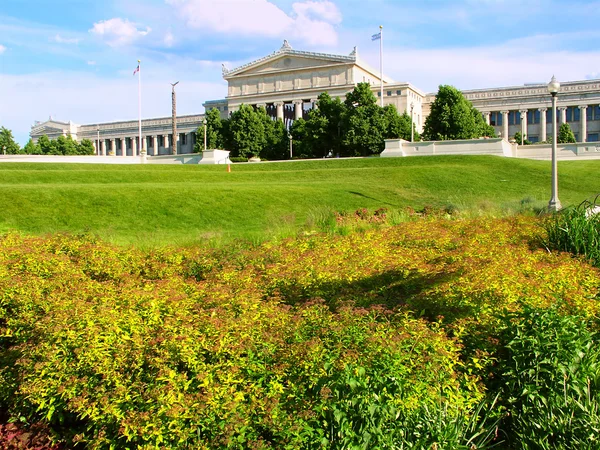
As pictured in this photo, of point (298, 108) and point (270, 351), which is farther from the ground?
point (298, 108)

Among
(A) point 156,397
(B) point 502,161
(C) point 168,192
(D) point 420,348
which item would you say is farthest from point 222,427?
(B) point 502,161

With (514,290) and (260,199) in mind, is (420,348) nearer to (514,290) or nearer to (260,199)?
(514,290)

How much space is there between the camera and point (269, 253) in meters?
8.71

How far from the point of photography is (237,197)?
18.4 metres

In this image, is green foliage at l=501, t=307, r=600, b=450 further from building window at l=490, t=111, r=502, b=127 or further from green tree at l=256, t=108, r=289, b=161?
building window at l=490, t=111, r=502, b=127

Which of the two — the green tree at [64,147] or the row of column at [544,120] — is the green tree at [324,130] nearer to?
the row of column at [544,120]

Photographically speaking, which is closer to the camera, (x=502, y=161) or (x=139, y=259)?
(x=139, y=259)

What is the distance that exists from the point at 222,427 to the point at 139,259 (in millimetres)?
5481

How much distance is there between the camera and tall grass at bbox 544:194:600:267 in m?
7.84

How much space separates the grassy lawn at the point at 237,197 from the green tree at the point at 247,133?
28.5 m

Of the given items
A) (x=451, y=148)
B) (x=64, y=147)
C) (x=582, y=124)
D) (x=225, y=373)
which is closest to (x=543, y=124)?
(x=582, y=124)

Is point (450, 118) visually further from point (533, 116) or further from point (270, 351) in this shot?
point (270, 351)

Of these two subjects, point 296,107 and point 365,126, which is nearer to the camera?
point 365,126

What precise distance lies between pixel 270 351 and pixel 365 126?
47960mm
